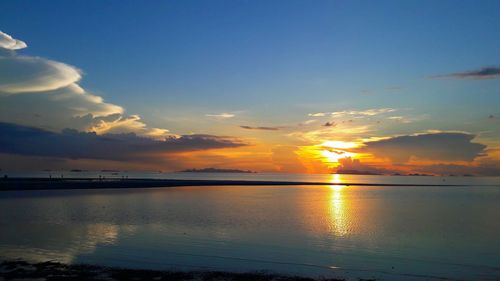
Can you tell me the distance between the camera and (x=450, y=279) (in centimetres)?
1934

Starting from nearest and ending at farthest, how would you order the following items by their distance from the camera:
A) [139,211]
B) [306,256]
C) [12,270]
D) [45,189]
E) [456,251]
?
[12,270], [306,256], [456,251], [139,211], [45,189]

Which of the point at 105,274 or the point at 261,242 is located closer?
the point at 105,274

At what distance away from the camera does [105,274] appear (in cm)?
1802

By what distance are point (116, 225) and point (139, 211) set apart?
11.1 m

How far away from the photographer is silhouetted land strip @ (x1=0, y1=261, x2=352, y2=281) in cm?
1747

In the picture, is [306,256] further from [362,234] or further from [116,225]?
[116,225]

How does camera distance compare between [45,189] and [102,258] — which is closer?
[102,258]

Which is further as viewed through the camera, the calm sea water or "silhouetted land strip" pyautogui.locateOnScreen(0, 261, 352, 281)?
the calm sea water

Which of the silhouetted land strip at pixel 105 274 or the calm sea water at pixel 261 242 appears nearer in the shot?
the silhouetted land strip at pixel 105 274

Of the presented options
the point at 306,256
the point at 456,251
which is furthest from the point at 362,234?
the point at 306,256

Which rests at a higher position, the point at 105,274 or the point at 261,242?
the point at 105,274

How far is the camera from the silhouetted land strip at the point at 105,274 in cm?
1747

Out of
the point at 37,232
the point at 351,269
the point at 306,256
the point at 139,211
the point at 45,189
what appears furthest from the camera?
the point at 45,189

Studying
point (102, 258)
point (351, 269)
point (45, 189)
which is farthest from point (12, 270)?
point (45, 189)
